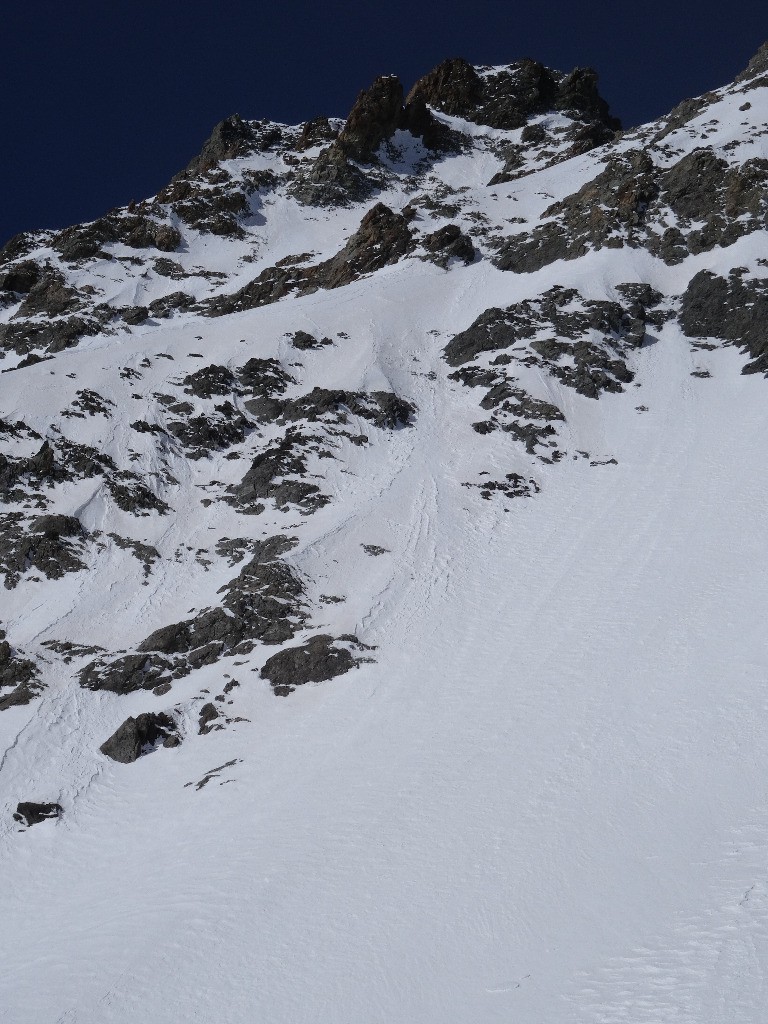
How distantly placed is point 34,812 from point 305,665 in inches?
355

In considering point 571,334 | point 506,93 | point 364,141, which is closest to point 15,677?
point 571,334

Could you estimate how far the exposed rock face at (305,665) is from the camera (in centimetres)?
2403

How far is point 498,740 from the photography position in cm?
1864

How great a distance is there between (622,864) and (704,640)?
1003cm

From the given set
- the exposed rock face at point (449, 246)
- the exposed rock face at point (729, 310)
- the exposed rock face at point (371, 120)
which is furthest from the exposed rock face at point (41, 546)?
the exposed rock face at point (371, 120)

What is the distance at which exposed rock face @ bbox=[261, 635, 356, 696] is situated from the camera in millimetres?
24031

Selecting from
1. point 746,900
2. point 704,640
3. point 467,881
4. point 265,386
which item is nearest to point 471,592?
point 704,640

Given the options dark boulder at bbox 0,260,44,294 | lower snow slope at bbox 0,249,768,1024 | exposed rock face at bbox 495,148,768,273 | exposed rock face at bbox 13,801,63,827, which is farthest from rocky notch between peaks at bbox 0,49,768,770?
exposed rock face at bbox 13,801,63,827

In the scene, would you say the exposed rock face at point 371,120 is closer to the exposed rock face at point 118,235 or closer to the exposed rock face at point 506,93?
the exposed rock face at point 506,93

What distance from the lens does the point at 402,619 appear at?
26266mm

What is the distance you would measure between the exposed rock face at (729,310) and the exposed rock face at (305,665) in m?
33.3

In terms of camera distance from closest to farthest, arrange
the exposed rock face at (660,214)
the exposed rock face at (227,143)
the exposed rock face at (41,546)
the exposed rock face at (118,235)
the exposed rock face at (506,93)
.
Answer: the exposed rock face at (41,546) < the exposed rock face at (660,214) < the exposed rock face at (118,235) < the exposed rock face at (227,143) < the exposed rock face at (506,93)

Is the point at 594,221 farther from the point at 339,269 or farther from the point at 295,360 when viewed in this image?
the point at 295,360

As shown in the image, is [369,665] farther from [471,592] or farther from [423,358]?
[423,358]
